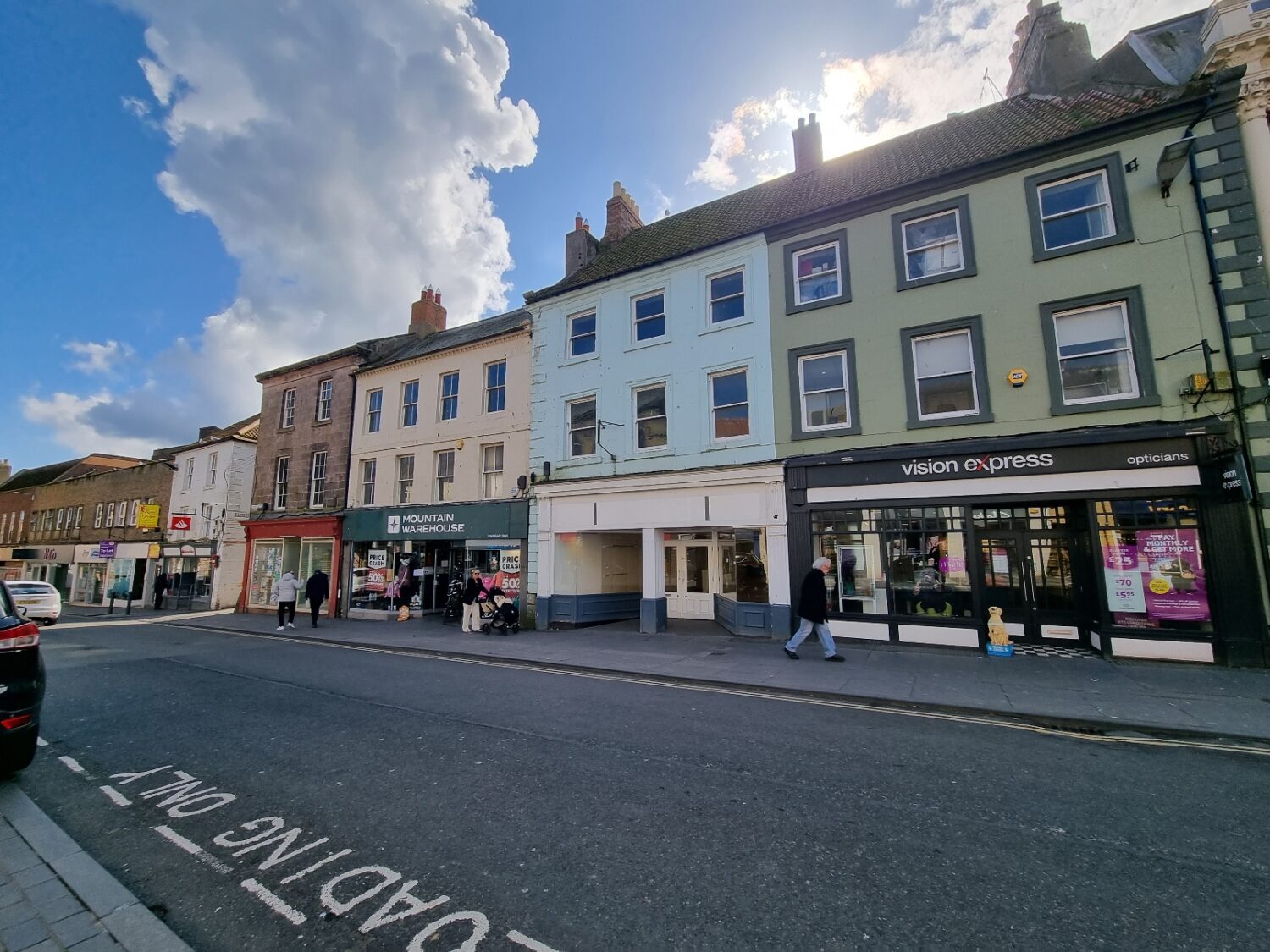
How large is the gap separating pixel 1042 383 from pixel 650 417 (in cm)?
902

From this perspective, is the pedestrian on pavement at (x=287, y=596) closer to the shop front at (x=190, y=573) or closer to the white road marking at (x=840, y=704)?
the white road marking at (x=840, y=704)

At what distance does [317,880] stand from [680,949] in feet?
7.49

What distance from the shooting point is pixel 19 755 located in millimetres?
4820

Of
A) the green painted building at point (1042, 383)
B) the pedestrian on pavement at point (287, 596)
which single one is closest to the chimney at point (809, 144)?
the green painted building at point (1042, 383)

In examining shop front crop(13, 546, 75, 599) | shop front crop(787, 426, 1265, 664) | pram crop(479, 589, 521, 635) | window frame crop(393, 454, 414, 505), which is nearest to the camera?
shop front crop(787, 426, 1265, 664)

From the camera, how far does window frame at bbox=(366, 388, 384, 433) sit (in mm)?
21656

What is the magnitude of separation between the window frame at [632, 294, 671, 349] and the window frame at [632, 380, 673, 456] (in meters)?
1.20

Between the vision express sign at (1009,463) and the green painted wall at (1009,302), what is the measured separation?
0.47m

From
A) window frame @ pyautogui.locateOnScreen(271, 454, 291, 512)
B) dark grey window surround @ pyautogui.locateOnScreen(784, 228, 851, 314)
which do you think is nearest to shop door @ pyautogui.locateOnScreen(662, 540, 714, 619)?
dark grey window surround @ pyautogui.locateOnScreen(784, 228, 851, 314)

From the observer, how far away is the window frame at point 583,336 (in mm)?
16625

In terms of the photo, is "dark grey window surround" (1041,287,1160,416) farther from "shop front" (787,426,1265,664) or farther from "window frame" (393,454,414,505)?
"window frame" (393,454,414,505)

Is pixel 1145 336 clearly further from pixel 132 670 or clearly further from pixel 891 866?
pixel 132 670

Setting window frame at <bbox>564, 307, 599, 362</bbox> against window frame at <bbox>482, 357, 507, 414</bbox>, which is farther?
window frame at <bbox>482, 357, 507, 414</bbox>

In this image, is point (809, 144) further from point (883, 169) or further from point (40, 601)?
point (40, 601)
